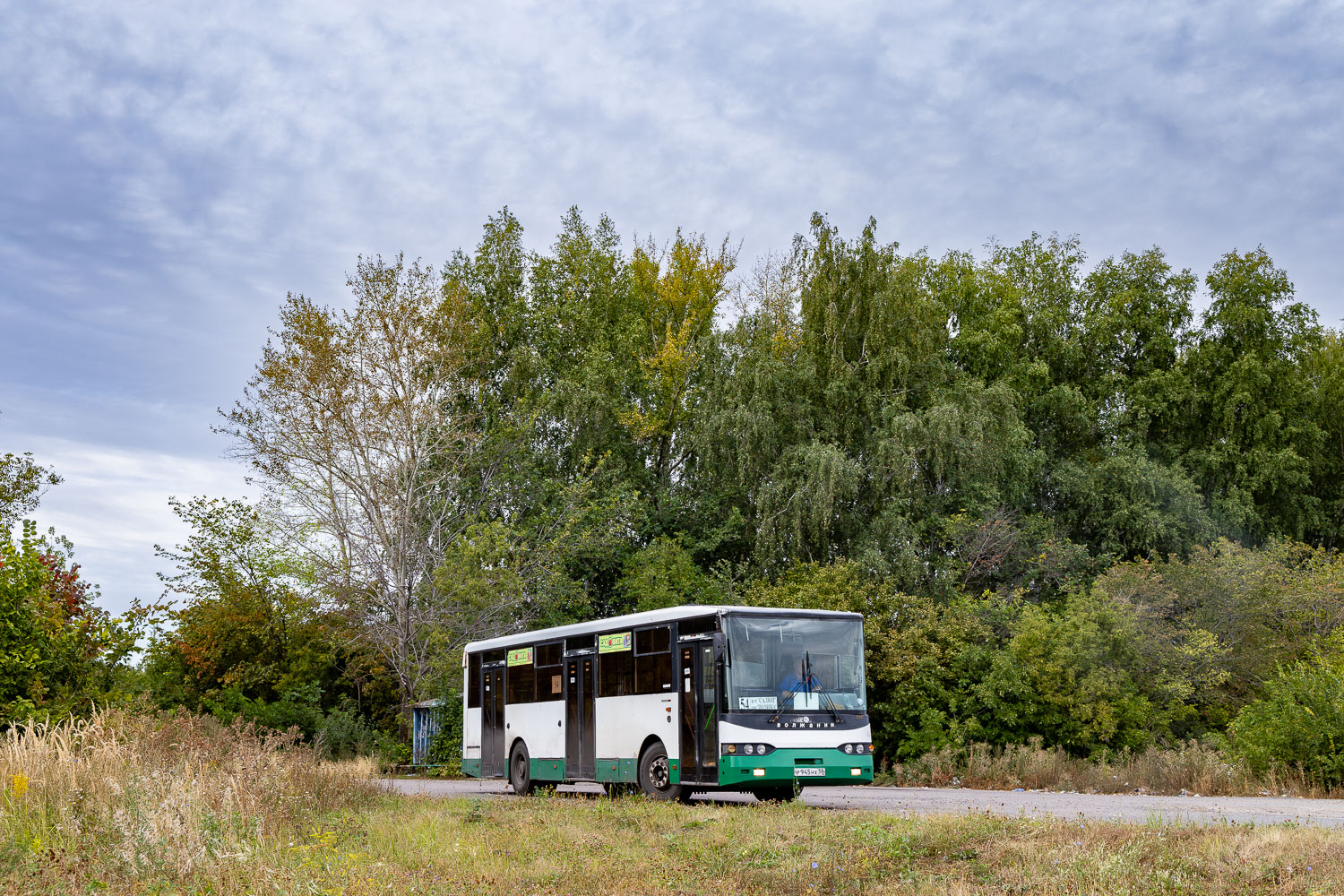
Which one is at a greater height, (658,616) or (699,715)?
(658,616)

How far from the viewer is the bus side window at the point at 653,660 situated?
18969mm

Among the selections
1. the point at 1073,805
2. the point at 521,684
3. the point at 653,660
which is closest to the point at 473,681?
the point at 521,684

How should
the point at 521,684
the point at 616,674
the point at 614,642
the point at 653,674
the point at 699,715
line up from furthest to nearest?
the point at 521,684, the point at 614,642, the point at 616,674, the point at 653,674, the point at 699,715

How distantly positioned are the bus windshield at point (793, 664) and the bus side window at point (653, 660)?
145 cm

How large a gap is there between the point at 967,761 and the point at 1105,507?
1751 cm

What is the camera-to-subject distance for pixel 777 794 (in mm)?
19406

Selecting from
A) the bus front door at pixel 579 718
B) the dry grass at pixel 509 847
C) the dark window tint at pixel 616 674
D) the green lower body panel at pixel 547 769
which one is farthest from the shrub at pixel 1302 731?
the green lower body panel at pixel 547 769

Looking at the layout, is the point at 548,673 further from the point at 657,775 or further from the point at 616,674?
the point at 657,775

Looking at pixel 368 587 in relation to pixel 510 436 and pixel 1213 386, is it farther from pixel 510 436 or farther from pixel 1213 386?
pixel 1213 386

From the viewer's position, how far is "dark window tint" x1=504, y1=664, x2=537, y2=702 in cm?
2327

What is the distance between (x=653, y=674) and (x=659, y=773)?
157cm

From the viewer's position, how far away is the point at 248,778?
1377 centimetres

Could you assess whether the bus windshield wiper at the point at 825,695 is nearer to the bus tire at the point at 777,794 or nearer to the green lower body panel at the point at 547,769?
the bus tire at the point at 777,794

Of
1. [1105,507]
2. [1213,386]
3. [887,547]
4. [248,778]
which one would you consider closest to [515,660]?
[248,778]
